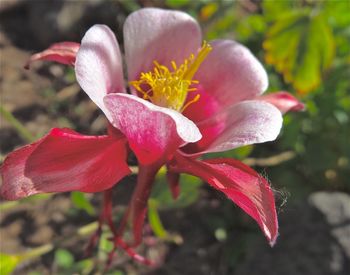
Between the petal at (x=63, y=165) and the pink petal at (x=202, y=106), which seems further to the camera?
the pink petal at (x=202, y=106)

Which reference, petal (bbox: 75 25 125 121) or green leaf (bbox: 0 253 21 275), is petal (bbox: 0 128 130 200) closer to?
petal (bbox: 75 25 125 121)

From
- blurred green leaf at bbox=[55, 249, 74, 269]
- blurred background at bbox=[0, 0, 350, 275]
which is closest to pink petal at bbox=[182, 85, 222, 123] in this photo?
blurred background at bbox=[0, 0, 350, 275]

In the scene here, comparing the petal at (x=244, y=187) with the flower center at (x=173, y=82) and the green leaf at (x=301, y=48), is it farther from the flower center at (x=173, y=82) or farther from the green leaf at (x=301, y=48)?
the green leaf at (x=301, y=48)

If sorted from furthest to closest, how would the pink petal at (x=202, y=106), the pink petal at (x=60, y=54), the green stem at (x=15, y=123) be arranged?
the green stem at (x=15, y=123) → the pink petal at (x=202, y=106) → the pink petal at (x=60, y=54)

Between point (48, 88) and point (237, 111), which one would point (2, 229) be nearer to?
point (48, 88)

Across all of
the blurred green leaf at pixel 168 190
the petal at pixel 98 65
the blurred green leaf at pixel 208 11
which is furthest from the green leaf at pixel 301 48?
the petal at pixel 98 65

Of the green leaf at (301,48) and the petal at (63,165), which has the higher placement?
the petal at (63,165)

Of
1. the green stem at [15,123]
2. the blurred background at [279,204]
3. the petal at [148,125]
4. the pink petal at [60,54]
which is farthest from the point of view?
the blurred background at [279,204]
